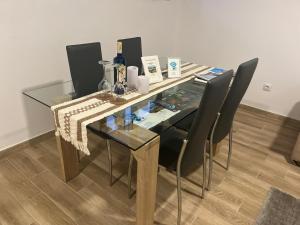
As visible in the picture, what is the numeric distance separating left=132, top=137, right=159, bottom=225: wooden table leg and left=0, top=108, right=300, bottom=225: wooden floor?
0.21 meters

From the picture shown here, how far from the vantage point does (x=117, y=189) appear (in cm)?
194

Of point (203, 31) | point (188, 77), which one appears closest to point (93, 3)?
point (188, 77)

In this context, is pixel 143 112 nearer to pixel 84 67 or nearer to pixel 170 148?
pixel 170 148

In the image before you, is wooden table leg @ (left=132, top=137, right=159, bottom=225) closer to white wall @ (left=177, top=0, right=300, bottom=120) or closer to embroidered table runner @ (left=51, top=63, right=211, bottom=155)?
embroidered table runner @ (left=51, top=63, right=211, bottom=155)

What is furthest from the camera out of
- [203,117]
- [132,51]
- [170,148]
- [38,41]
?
[132,51]

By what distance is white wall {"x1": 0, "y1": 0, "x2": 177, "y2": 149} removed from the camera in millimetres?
2027

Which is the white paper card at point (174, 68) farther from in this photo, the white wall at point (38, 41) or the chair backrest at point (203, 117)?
the white wall at point (38, 41)

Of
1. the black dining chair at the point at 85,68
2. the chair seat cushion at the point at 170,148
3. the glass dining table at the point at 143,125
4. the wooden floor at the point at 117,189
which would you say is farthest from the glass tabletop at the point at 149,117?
the wooden floor at the point at 117,189

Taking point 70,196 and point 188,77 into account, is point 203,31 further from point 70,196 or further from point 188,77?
point 70,196

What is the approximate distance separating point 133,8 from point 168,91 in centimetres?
154

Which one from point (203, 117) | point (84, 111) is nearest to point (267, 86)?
point (203, 117)

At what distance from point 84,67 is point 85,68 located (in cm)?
1

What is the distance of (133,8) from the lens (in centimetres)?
294

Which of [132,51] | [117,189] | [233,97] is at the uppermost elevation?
[132,51]
